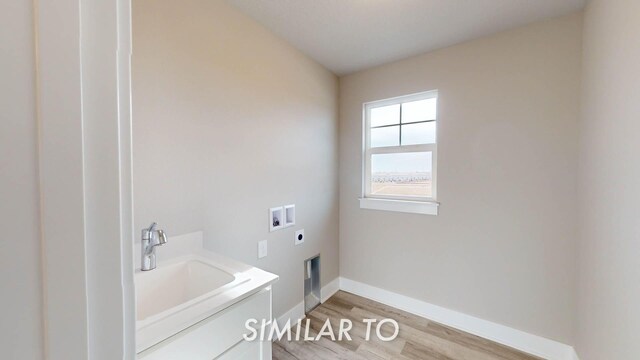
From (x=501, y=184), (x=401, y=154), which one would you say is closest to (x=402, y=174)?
(x=401, y=154)

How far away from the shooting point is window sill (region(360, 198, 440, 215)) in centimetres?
213

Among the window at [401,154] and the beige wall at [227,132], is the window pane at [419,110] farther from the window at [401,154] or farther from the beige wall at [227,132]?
the beige wall at [227,132]

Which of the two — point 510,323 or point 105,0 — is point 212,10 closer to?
point 105,0

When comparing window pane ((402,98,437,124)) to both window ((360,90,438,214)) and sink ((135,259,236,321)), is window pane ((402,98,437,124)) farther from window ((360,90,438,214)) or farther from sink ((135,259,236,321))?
sink ((135,259,236,321))

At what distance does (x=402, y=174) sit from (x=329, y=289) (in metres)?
1.39

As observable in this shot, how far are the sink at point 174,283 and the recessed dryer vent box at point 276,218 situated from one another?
2.24ft

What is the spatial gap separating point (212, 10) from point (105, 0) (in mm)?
1440

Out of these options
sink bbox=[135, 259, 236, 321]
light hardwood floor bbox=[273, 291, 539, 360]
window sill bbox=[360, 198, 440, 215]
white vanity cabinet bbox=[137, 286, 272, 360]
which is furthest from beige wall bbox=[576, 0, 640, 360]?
sink bbox=[135, 259, 236, 321]

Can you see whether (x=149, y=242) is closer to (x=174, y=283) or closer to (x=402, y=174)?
(x=174, y=283)

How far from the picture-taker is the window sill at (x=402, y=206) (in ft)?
7.00

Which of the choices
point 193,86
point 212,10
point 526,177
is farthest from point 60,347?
point 526,177

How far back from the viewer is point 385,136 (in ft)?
8.00

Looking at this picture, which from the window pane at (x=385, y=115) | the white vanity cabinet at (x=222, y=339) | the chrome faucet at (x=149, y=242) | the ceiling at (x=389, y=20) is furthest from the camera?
the window pane at (x=385, y=115)

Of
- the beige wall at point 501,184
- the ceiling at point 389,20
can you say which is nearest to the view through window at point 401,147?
the beige wall at point 501,184
